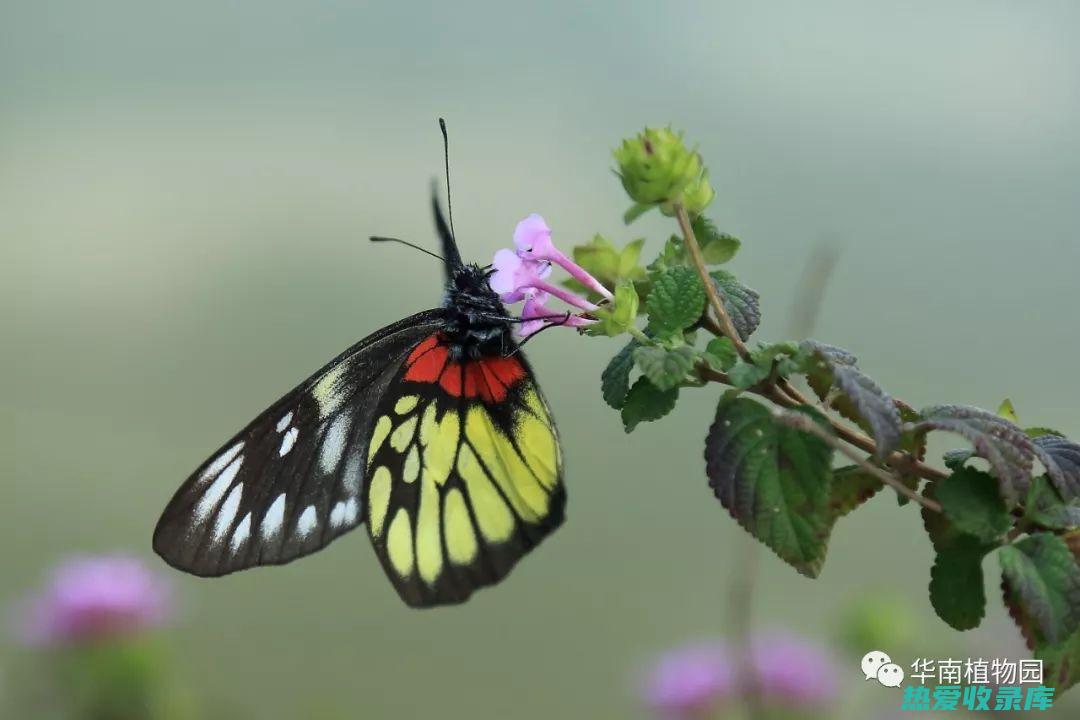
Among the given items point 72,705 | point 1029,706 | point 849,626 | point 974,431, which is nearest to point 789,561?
point 974,431

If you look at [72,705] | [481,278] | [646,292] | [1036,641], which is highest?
[481,278]

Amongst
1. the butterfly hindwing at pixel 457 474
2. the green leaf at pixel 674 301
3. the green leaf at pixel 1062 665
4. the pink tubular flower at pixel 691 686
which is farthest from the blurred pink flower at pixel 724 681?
the green leaf at pixel 674 301

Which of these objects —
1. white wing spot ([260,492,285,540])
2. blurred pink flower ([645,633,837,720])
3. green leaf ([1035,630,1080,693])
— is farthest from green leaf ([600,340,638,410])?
blurred pink flower ([645,633,837,720])

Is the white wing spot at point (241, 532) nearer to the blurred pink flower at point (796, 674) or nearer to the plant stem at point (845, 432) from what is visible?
the plant stem at point (845, 432)

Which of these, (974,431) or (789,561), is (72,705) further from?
(974,431)

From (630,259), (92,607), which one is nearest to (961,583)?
(630,259)

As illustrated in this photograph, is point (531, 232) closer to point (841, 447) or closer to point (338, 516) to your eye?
point (841, 447)

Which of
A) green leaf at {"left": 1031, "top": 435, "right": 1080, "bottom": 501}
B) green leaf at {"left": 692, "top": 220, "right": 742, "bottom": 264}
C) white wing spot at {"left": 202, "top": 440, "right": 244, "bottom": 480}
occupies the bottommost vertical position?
green leaf at {"left": 1031, "top": 435, "right": 1080, "bottom": 501}

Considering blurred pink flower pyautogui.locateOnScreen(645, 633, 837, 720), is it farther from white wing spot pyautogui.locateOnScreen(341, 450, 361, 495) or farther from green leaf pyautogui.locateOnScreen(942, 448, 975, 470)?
green leaf pyautogui.locateOnScreen(942, 448, 975, 470)
